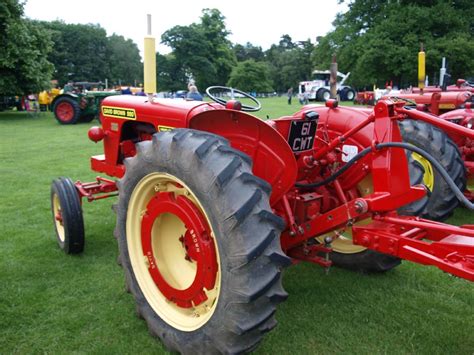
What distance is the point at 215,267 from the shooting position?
209 centimetres

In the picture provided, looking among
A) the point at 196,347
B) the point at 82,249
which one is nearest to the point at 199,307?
the point at 196,347

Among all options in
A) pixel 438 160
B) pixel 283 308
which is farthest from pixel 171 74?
pixel 283 308

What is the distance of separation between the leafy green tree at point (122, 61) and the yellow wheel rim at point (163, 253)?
6179 cm

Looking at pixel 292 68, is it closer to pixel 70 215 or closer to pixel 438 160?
pixel 438 160

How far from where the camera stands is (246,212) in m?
1.85

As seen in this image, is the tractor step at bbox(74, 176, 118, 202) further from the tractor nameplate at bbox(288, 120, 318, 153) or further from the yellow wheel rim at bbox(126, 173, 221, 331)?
the tractor nameplate at bbox(288, 120, 318, 153)

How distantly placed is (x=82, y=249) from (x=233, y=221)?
2.33m

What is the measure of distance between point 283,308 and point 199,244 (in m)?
1.03

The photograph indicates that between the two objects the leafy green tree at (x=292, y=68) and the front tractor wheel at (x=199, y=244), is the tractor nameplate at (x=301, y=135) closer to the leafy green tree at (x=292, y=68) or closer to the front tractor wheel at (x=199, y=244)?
the front tractor wheel at (x=199, y=244)

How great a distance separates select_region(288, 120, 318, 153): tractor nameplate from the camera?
2656mm

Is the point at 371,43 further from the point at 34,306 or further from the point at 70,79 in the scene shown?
the point at 70,79

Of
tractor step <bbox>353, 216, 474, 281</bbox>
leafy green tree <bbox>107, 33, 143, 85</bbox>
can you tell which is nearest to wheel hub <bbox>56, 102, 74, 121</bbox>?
tractor step <bbox>353, 216, 474, 281</bbox>

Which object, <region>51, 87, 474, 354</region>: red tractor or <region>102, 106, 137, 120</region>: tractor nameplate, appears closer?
<region>51, 87, 474, 354</region>: red tractor

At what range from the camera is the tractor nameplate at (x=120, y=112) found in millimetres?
3447
